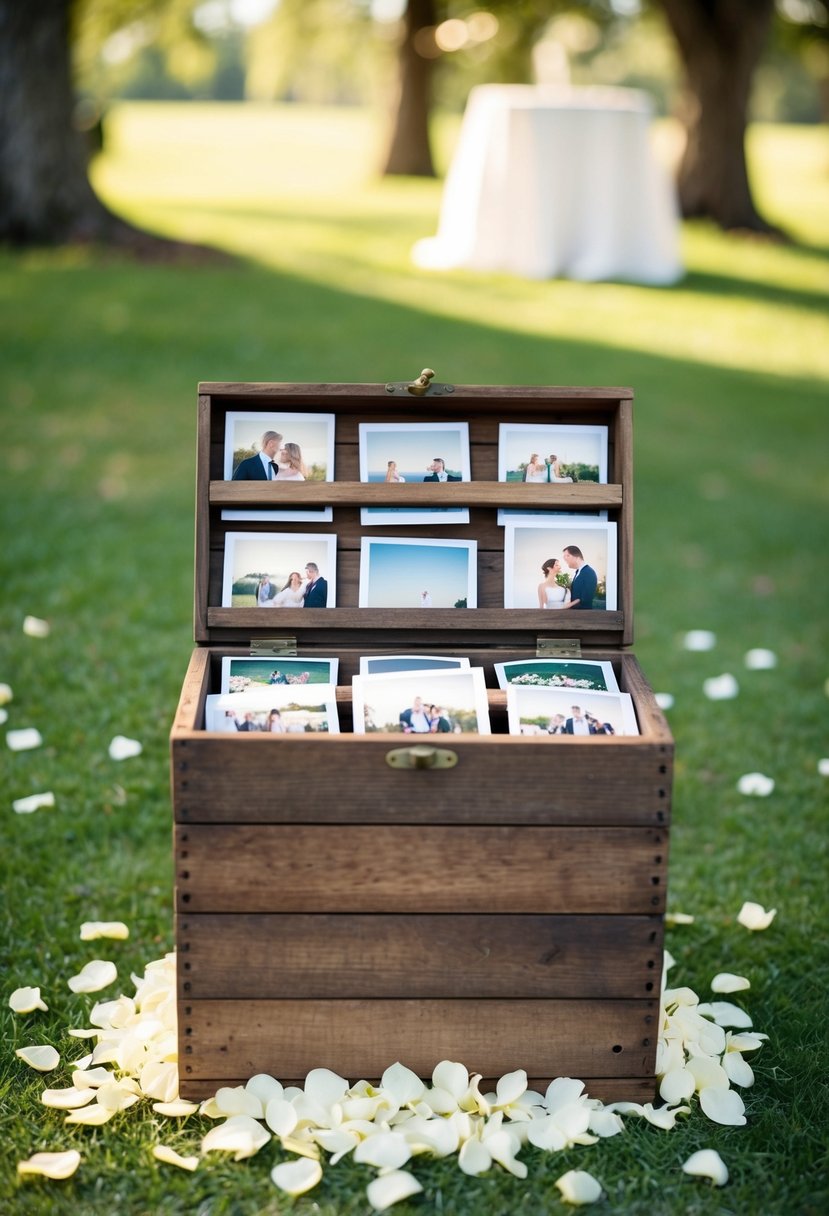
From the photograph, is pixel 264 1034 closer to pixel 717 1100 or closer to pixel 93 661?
pixel 717 1100

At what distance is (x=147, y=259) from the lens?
9.43 m

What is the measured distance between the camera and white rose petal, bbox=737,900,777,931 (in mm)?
2641

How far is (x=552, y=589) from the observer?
2348mm

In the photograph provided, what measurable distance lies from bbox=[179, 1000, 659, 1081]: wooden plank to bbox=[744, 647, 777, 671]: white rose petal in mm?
2440

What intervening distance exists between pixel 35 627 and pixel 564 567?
2.28 m

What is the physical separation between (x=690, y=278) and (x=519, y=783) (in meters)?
10.2

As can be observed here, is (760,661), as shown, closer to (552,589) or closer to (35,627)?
(552,589)

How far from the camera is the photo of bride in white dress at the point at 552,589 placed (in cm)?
235

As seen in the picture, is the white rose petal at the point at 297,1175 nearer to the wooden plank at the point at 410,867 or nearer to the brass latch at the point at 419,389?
the wooden plank at the point at 410,867

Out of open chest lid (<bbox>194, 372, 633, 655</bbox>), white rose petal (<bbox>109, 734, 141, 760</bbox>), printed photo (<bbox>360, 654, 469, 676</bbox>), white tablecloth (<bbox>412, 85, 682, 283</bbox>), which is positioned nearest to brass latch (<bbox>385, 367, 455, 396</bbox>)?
open chest lid (<bbox>194, 372, 633, 655</bbox>)

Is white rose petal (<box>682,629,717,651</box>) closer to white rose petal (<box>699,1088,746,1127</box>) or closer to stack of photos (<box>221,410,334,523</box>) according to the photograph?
stack of photos (<box>221,410,334,523</box>)

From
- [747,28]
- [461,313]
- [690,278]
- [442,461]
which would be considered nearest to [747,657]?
[442,461]

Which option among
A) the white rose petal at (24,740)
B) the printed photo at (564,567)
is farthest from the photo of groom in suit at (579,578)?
the white rose petal at (24,740)

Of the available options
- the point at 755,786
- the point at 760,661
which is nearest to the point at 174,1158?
the point at 755,786
